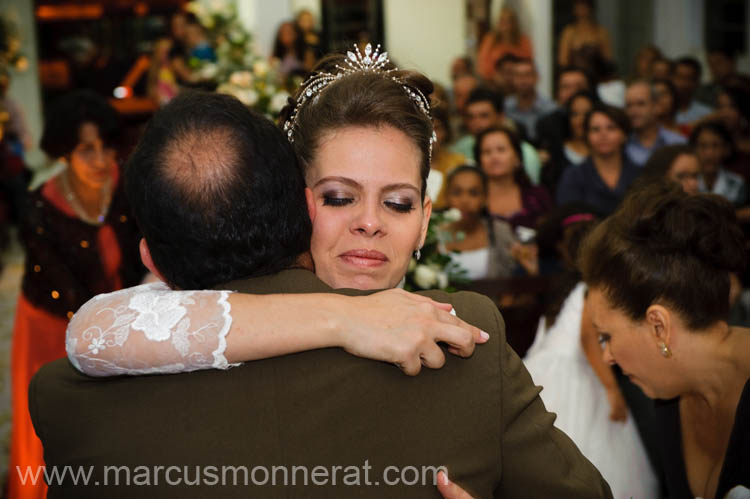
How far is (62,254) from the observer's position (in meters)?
3.33

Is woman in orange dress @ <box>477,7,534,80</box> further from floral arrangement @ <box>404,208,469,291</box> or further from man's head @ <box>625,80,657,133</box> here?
floral arrangement @ <box>404,208,469,291</box>

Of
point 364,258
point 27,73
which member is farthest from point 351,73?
point 27,73

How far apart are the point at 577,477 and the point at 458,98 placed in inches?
278

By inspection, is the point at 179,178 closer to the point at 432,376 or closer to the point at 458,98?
the point at 432,376

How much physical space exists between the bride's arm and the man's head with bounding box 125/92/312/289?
0.19 feet

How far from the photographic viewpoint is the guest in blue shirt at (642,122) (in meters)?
6.16

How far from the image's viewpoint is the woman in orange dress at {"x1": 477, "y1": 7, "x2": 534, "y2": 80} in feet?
31.5

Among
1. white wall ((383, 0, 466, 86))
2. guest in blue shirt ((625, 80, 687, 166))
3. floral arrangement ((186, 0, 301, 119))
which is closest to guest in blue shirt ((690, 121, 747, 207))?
guest in blue shirt ((625, 80, 687, 166))

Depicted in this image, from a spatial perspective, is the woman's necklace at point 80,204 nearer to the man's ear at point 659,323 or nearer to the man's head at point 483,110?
the man's ear at point 659,323

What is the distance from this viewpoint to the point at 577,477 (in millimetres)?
1296

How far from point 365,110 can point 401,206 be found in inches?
8.4

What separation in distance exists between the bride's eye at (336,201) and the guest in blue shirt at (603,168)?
385cm

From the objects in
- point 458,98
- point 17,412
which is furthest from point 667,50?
point 17,412

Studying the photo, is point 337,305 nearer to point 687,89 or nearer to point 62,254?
point 62,254
